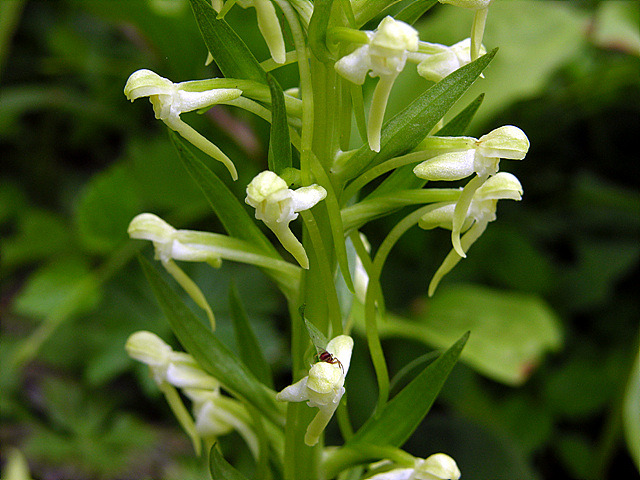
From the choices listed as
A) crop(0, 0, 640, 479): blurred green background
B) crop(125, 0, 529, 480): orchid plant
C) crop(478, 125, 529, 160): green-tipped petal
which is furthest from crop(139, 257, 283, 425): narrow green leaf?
crop(0, 0, 640, 479): blurred green background

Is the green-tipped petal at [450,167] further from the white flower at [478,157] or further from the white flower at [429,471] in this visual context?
the white flower at [429,471]

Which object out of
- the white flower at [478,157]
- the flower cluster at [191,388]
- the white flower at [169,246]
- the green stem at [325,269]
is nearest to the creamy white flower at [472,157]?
the white flower at [478,157]

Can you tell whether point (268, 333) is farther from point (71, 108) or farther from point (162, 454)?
point (71, 108)

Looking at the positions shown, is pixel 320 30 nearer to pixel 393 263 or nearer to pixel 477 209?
pixel 477 209

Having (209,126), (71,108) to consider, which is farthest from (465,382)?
(71,108)

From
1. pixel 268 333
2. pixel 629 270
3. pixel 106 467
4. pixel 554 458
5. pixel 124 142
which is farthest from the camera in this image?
pixel 124 142

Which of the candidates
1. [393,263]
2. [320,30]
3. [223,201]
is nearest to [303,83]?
[320,30]
